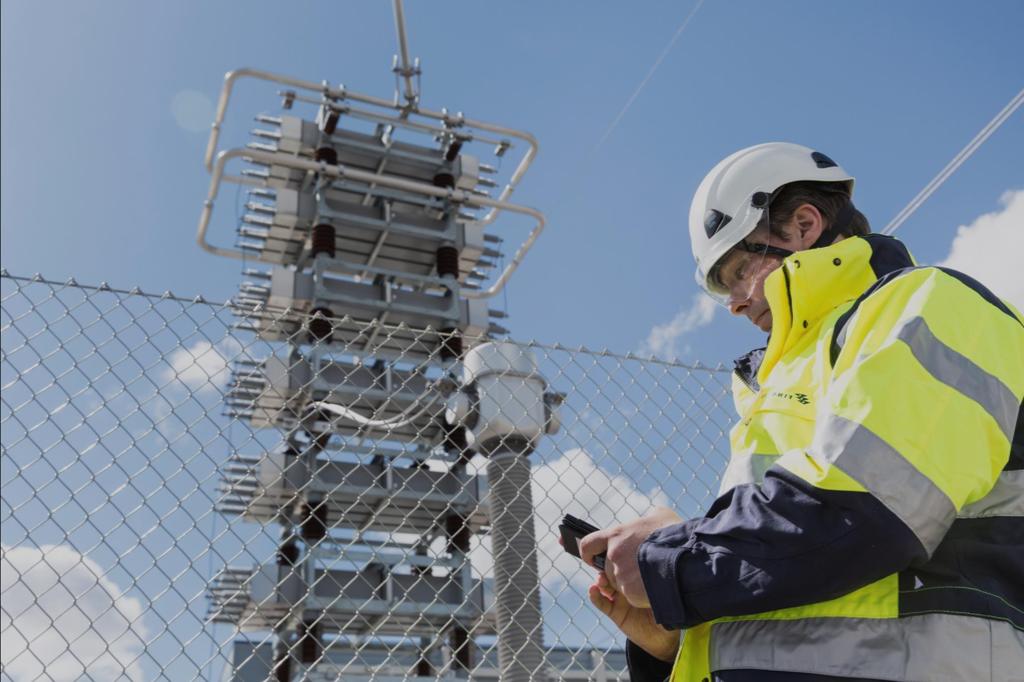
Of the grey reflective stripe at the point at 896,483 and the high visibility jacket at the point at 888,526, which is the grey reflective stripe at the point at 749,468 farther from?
the grey reflective stripe at the point at 896,483

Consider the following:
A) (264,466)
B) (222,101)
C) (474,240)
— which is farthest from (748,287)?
(474,240)

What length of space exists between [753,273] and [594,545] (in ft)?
2.44

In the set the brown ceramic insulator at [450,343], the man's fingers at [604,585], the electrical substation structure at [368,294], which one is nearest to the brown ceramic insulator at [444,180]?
the electrical substation structure at [368,294]

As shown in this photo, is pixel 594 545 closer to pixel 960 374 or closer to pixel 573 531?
pixel 573 531

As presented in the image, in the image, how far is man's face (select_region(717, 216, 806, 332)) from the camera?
1.85 meters

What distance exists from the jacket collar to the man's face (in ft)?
0.79

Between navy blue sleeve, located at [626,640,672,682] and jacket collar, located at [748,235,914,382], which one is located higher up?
jacket collar, located at [748,235,914,382]

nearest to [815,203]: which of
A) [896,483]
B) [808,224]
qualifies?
[808,224]

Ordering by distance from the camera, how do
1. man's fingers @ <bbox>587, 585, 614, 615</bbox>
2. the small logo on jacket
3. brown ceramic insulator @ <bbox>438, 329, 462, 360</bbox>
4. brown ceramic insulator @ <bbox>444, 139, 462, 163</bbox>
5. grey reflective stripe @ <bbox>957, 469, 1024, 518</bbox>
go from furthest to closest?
brown ceramic insulator @ <bbox>444, 139, 462, 163</bbox>
brown ceramic insulator @ <bbox>438, 329, 462, 360</bbox>
man's fingers @ <bbox>587, 585, 614, 615</bbox>
the small logo on jacket
grey reflective stripe @ <bbox>957, 469, 1024, 518</bbox>

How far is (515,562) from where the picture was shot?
4.11m

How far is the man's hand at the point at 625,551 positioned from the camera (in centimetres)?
140

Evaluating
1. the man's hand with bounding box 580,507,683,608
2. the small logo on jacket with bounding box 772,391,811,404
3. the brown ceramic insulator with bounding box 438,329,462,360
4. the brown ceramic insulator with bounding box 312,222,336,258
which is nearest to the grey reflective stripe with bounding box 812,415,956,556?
the small logo on jacket with bounding box 772,391,811,404

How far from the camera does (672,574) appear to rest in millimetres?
1312

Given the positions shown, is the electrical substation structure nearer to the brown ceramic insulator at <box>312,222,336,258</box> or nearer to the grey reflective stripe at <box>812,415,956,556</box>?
the brown ceramic insulator at <box>312,222,336,258</box>
